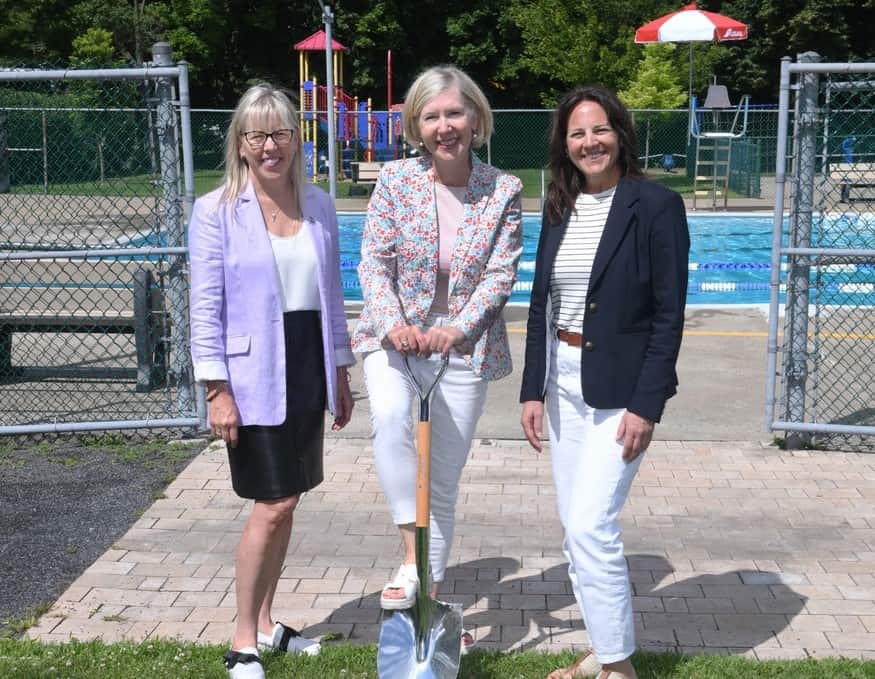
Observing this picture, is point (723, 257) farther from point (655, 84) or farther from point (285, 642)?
point (285, 642)

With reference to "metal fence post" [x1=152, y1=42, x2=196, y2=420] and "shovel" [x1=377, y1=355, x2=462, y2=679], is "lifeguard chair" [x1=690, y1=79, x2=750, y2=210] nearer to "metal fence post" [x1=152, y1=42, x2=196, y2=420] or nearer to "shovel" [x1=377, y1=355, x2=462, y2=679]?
"metal fence post" [x1=152, y1=42, x2=196, y2=420]

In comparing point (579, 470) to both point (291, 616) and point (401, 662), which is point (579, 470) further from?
point (291, 616)

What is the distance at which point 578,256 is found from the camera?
3539mm

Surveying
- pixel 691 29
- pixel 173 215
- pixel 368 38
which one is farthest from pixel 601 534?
pixel 368 38

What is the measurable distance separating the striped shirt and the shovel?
0.43m

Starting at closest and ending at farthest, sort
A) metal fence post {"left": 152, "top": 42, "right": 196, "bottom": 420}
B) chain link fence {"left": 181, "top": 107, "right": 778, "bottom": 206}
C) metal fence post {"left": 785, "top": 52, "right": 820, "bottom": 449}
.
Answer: metal fence post {"left": 785, "top": 52, "right": 820, "bottom": 449}
metal fence post {"left": 152, "top": 42, "right": 196, "bottom": 420}
chain link fence {"left": 181, "top": 107, "right": 778, "bottom": 206}

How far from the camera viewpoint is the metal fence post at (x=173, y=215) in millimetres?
6426

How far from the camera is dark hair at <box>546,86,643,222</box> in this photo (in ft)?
11.5

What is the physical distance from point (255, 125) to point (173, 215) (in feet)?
10.1

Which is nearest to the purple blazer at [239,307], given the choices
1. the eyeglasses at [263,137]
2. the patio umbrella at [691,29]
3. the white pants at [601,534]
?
the eyeglasses at [263,137]

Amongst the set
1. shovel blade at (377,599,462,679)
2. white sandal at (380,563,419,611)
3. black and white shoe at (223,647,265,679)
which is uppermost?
white sandal at (380,563,419,611)

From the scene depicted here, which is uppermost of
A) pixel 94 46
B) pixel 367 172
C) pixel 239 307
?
pixel 94 46

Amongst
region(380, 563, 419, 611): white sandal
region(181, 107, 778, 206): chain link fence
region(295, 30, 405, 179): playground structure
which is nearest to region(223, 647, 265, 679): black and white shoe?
region(380, 563, 419, 611): white sandal

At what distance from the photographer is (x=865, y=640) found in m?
4.05
